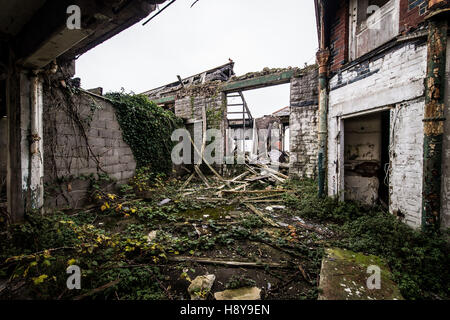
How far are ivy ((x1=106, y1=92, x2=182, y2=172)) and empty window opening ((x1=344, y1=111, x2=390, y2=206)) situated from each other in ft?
20.2

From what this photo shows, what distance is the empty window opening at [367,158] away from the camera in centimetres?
448

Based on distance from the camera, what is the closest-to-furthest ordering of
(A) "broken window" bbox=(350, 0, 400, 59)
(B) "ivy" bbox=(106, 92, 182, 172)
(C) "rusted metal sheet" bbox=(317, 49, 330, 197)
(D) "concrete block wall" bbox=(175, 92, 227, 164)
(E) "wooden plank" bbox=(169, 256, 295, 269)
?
(E) "wooden plank" bbox=(169, 256, 295, 269), (A) "broken window" bbox=(350, 0, 400, 59), (C) "rusted metal sheet" bbox=(317, 49, 330, 197), (B) "ivy" bbox=(106, 92, 182, 172), (D) "concrete block wall" bbox=(175, 92, 227, 164)

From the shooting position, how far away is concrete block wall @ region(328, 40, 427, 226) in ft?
9.61

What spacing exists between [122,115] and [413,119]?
6833 millimetres

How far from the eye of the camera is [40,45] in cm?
240

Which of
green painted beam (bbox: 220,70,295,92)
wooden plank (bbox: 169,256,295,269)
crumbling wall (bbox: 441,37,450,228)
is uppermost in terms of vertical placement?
green painted beam (bbox: 220,70,295,92)

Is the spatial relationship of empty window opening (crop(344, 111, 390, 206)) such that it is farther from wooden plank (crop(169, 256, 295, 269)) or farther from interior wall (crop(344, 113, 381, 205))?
wooden plank (crop(169, 256, 295, 269))

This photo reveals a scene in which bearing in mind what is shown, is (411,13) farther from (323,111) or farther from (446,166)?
(446,166)

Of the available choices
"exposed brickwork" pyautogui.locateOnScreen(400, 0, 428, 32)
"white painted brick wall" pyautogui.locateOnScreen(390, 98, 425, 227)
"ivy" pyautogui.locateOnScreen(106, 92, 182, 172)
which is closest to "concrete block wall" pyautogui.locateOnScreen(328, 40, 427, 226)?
"white painted brick wall" pyautogui.locateOnScreen(390, 98, 425, 227)

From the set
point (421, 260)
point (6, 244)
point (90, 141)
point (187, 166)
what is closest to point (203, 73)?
point (187, 166)

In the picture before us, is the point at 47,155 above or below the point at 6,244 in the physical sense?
above

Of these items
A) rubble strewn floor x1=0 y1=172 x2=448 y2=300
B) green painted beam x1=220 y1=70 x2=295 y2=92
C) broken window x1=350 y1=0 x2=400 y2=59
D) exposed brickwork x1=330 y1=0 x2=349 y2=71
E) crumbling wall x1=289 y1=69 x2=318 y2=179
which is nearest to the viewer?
rubble strewn floor x1=0 y1=172 x2=448 y2=300
